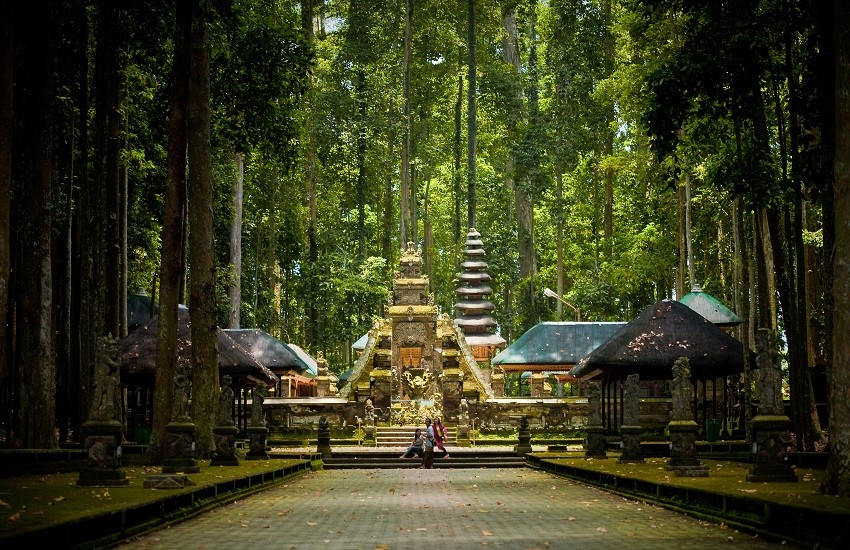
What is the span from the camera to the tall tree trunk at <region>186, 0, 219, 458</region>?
2253 cm

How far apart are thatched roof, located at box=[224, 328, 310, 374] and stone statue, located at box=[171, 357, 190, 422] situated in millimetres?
23750

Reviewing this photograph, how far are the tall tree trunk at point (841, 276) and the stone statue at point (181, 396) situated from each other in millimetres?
9424

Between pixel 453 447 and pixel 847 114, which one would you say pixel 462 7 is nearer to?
pixel 453 447

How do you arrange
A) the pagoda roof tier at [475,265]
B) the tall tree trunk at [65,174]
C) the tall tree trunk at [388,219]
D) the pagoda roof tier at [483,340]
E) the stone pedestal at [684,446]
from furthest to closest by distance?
the tall tree trunk at [388,219], the pagoda roof tier at [475,265], the pagoda roof tier at [483,340], the tall tree trunk at [65,174], the stone pedestal at [684,446]

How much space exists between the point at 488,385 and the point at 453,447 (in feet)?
34.3

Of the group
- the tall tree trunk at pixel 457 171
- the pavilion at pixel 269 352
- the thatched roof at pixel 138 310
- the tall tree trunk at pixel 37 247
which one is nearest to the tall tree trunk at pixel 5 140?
the tall tree trunk at pixel 37 247

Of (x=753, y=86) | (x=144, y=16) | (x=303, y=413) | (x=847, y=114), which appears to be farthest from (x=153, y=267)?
(x=847, y=114)

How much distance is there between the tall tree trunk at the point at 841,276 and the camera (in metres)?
12.3

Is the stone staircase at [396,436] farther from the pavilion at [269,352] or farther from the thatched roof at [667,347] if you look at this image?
the thatched roof at [667,347]

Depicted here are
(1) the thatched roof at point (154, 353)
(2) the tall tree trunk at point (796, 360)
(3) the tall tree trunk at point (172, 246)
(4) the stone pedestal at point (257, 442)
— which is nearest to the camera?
(3) the tall tree trunk at point (172, 246)

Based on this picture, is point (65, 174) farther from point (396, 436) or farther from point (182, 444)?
point (396, 436)

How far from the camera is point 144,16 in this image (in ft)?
79.3

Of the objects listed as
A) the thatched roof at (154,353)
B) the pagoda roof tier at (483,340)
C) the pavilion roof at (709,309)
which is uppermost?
→ the pavilion roof at (709,309)

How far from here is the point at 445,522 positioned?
526 inches
